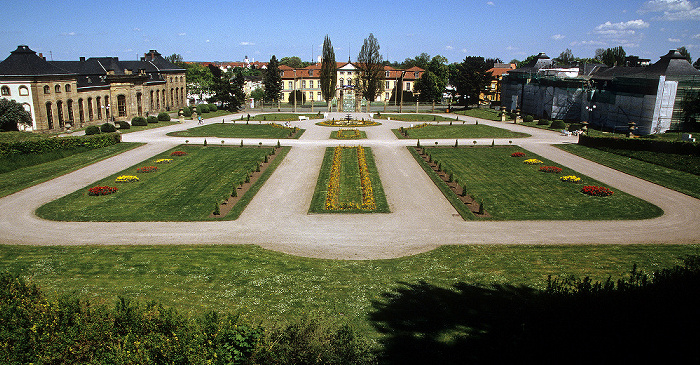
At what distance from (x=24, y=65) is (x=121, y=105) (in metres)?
16.8

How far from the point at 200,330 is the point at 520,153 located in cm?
3717

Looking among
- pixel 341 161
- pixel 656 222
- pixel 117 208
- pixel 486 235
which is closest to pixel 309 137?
pixel 341 161

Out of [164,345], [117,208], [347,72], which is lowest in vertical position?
[117,208]

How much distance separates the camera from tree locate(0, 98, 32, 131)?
50812mm

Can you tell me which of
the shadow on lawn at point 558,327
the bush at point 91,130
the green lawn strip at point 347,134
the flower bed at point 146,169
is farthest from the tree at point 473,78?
the shadow on lawn at point 558,327

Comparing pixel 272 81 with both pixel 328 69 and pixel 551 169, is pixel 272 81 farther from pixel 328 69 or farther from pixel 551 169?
pixel 551 169

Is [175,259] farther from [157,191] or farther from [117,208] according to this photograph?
[157,191]

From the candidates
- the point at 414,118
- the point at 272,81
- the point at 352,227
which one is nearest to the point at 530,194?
the point at 352,227

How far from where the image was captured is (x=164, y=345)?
9.16 meters

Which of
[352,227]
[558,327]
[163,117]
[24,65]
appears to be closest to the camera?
[558,327]

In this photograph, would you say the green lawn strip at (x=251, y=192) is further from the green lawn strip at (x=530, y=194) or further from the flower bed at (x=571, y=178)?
the flower bed at (x=571, y=178)

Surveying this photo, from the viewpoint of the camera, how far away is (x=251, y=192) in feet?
97.0

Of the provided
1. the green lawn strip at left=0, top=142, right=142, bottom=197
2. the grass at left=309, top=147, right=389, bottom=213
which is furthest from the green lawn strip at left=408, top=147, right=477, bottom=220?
the green lawn strip at left=0, top=142, right=142, bottom=197

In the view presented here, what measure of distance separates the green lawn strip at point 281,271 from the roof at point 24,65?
43.6 m
